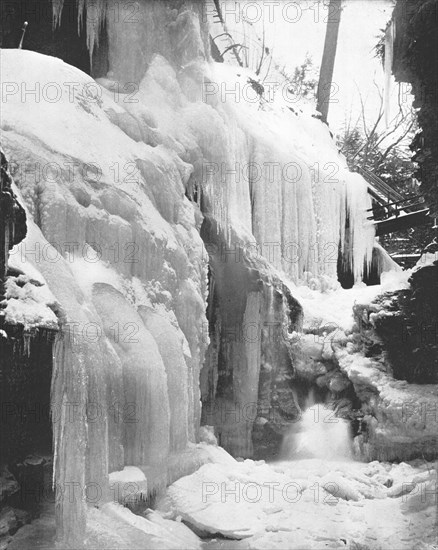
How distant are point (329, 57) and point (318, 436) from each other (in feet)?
37.1

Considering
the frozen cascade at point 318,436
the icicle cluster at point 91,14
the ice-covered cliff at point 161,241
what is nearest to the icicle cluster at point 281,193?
the ice-covered cliff at point 161,241

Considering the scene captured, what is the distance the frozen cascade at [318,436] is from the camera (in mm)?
10078

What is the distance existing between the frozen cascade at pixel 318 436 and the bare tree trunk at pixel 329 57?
9.57 m

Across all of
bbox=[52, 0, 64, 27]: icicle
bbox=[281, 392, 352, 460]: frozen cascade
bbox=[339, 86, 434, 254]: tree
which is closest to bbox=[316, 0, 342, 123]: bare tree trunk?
bbox=[339, 86, 434, 254]: tree

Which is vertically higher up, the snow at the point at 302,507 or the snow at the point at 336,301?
the snow at the point at 336,301

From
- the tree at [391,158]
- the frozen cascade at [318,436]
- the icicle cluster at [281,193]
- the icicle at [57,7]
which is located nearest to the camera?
the frozen cascade at [318,436]

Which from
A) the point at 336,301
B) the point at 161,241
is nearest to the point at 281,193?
the point at 336,301

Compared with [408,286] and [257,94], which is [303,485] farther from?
[257,94]

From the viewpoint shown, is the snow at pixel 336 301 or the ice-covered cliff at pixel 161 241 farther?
the snow at pixel 336 301

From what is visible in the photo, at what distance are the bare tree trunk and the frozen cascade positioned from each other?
9.57 m

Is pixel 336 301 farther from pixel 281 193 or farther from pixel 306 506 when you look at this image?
pixel 306 506

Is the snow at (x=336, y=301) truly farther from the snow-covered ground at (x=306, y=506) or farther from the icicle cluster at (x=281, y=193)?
the snow-covered ground at (x=306, y=506)

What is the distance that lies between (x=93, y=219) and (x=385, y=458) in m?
5.48

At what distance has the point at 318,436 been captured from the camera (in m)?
10.3
